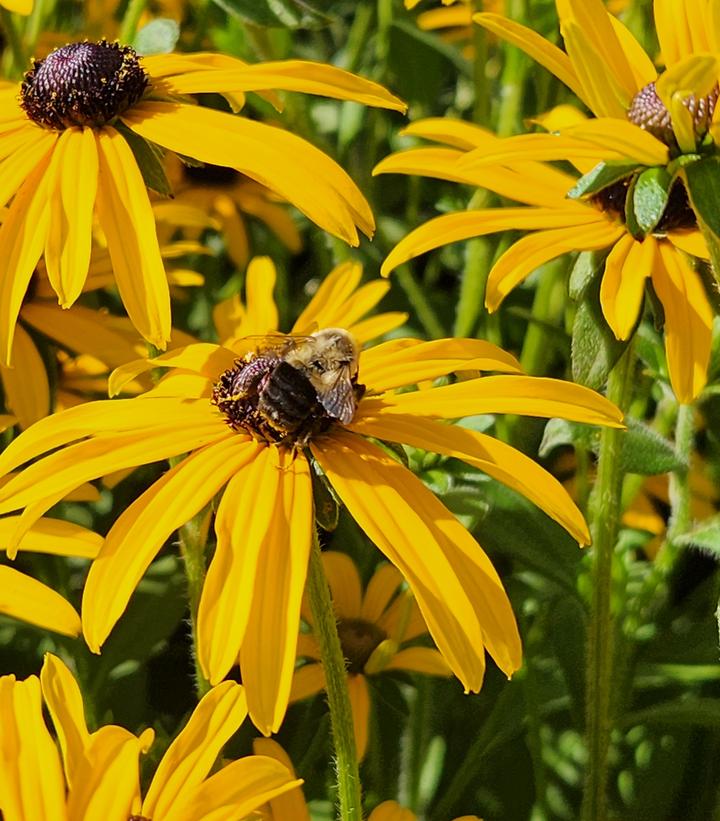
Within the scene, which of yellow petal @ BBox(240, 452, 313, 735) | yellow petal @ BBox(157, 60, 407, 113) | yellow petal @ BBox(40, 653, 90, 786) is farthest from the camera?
yellow petal @ BBox(157, 60, 407, 113)

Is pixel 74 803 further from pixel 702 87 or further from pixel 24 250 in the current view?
pixel 702 87

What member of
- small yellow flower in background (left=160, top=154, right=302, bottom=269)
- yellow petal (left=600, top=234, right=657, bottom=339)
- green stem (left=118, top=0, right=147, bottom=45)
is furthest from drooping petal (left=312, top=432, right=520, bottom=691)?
small yellow flower in background (left=160, top=154, right=302, bottom=269)

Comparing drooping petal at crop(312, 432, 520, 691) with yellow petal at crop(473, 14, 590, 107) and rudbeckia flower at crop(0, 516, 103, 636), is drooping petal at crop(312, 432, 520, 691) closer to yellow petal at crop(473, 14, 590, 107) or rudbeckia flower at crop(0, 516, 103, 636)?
rudbeckia flower at crop(0, 516, 103, 636)

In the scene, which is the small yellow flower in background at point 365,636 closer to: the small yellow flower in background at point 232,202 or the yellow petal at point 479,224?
the yellow petal at point 479,224

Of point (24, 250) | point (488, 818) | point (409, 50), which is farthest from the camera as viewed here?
point (409, 50)

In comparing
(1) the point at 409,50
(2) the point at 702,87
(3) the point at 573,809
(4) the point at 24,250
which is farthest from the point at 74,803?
(1) the point at 409,50

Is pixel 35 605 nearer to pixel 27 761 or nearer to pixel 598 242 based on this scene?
pixel 27 761

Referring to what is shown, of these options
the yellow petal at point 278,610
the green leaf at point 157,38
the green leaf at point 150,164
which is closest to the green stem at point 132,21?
the green leaf at point 157,38
